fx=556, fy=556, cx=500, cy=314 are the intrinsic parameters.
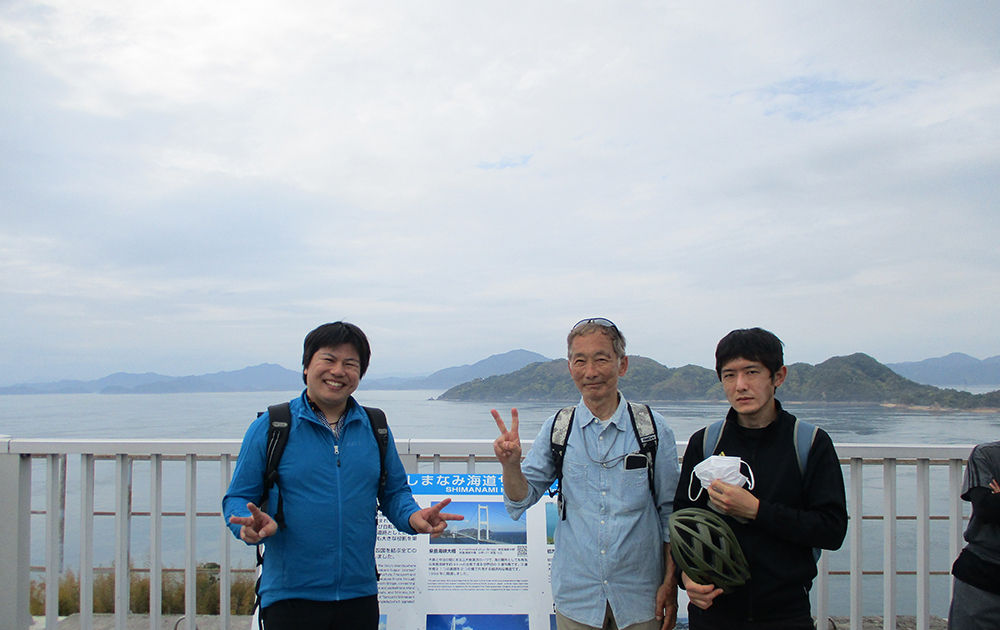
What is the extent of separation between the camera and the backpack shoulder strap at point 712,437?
2.30 meters

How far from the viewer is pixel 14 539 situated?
11.3 ft

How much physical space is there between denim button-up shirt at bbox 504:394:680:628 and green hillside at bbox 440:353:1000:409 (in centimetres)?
331

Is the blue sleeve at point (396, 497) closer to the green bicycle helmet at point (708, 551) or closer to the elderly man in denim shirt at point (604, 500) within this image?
the elderly man in denim shirt at point (604, 500)

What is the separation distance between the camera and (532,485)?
2492mm

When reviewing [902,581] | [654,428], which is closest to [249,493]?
[654,428]

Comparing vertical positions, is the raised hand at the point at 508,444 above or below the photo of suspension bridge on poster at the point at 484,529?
above

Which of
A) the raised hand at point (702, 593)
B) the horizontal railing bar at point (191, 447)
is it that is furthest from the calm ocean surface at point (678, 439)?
the raised hand at point (702, 593)

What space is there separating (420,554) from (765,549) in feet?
6.03

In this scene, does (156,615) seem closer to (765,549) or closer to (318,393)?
(318,393)

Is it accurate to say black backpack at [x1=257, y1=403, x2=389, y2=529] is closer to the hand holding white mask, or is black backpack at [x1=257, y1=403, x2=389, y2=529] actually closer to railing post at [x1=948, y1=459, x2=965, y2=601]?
the hand holding white mask

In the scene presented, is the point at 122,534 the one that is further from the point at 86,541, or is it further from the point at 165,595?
the point at 165,595

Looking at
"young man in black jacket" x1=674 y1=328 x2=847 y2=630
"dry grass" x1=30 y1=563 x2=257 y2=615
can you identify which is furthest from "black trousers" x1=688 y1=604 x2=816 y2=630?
"dry grass" x1=30 y1=563 x2=257 y2=615

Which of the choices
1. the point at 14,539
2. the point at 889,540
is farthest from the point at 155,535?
the point at 889,540

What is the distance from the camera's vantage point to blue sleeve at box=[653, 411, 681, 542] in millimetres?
2391
